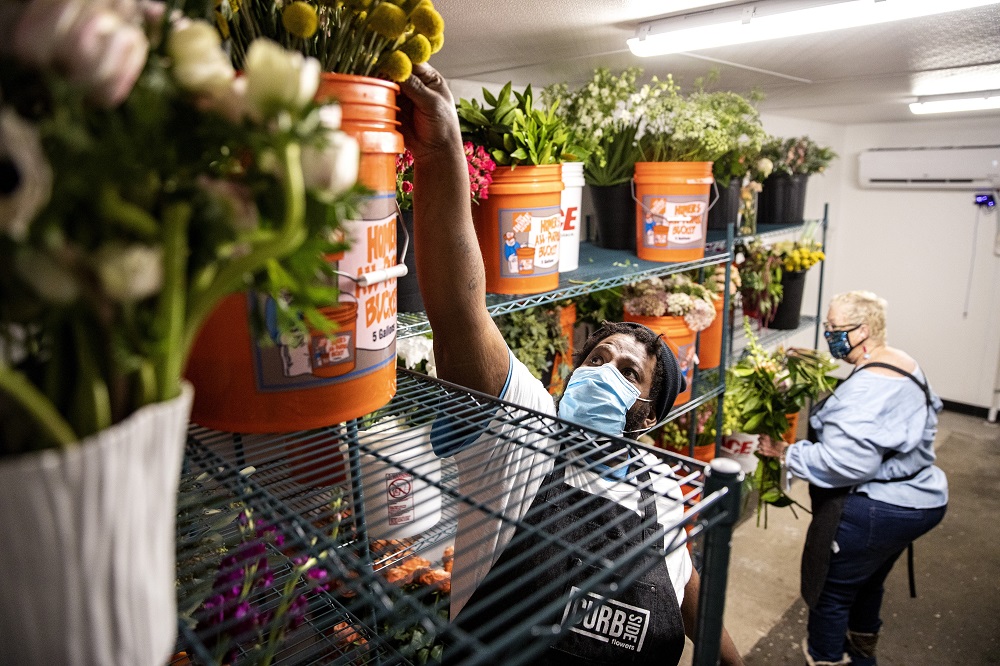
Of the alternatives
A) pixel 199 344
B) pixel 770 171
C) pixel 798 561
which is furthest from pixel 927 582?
pixel 199 344

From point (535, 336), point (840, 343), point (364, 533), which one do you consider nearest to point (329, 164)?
point (364, 533)

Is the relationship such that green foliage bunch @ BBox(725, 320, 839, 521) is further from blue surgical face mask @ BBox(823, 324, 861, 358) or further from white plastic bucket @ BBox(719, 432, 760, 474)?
blue surgical face mask @ BBox(823, 324, 861, 358)

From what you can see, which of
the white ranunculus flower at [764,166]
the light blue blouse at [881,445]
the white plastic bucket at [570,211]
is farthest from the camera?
the white ranunculus flower at [764,166]

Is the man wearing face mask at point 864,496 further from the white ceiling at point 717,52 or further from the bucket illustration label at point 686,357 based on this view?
the white ceiling at point 717,52

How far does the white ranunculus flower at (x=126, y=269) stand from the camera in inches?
10.9

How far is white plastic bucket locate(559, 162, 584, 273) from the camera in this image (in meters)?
1.55

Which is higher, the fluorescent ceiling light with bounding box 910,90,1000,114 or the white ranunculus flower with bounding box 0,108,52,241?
the fluorescent ceiling light with bounding box 910,90,1000,114

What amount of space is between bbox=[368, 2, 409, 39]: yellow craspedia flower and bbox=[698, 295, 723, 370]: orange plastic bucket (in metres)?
2.05

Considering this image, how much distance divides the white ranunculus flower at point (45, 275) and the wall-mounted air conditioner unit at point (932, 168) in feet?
19.2

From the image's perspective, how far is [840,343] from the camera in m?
2.54

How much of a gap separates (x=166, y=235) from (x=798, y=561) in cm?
333

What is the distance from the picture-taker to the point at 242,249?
34cm

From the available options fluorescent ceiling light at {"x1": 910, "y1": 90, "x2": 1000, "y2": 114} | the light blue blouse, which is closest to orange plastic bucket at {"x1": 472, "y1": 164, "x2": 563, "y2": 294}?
the light blue blouse

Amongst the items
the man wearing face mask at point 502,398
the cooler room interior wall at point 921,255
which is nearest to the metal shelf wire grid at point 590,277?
the man wearing face mask at point 502,398
